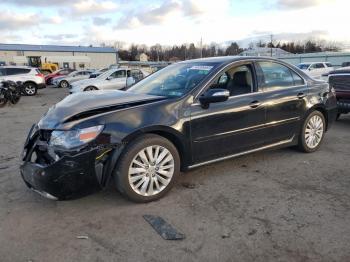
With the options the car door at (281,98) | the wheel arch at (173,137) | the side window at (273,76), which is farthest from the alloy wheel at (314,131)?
the wheel arch at (173,137)

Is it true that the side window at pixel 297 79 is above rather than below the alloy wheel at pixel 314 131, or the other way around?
above

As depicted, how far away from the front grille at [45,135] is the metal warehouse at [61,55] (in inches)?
2603

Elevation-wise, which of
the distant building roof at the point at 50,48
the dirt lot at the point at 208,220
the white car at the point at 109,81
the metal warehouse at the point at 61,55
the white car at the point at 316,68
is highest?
the distant building roof at the point at 50,48

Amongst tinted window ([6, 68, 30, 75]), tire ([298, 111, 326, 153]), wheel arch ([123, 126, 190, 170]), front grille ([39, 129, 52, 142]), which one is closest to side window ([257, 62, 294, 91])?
tire ([298, 111, 326, 153])

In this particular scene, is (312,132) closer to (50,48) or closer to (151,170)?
(151,170)

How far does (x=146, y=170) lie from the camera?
12.4 feet

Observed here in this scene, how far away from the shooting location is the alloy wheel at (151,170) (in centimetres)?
371

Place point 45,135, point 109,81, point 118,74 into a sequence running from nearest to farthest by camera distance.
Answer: point 45,135 → point 109,81 → point 118,74

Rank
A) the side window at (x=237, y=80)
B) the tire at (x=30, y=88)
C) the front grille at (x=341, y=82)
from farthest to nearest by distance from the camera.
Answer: the tire at (x=30, y=88), the front grille at (x=341, y=82), the side window at (x=237, y=80)

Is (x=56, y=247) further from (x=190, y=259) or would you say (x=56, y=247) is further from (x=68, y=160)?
(x=190, y=259)

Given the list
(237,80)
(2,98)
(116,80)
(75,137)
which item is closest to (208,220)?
(75,137)

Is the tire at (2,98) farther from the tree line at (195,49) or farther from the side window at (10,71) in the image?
the tree line at (195,49)

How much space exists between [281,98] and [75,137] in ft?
9.87

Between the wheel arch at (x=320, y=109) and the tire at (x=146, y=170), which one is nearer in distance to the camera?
the tire at (x=146, y=170)
